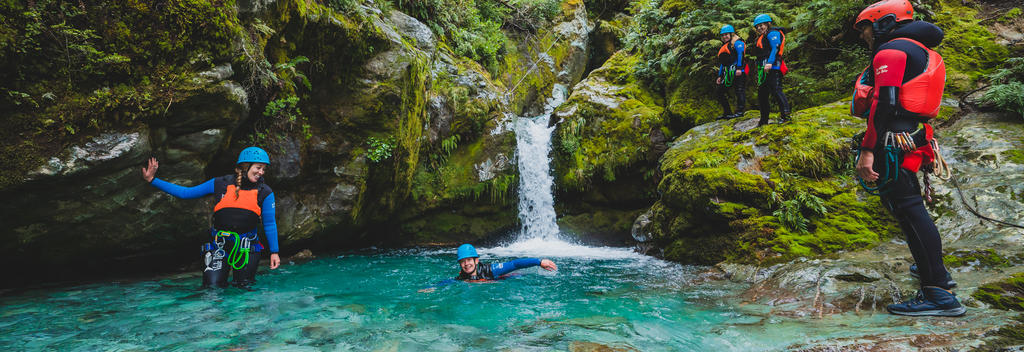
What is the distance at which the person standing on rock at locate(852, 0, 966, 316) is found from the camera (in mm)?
3193

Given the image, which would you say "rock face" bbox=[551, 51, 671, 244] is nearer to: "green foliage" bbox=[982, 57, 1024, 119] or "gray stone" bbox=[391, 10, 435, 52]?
"gray stone" bbox=[391, 10, 435, 52]

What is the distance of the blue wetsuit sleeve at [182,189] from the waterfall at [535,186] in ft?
26.4

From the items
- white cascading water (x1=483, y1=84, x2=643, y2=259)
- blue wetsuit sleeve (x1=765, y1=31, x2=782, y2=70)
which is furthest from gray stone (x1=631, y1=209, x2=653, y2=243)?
blue wetsuit sleeve (x1=765, y1=31, x2=782, y2=70)

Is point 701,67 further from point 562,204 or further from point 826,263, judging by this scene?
point 826,263

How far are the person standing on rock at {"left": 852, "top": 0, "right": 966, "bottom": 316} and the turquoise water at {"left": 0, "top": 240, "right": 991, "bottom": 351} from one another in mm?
487

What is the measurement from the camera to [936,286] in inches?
123

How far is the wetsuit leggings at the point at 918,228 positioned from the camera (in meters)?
3.15

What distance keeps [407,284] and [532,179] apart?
21.5ft

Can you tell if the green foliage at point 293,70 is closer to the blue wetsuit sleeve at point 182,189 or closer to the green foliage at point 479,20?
the blue wetsuit sleeve at point 182,189

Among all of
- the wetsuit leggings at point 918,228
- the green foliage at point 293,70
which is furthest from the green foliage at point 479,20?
the wetsuit leggings at point 918,228

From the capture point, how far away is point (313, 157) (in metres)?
8.38

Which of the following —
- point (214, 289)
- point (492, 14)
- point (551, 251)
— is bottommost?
point (551, 251)

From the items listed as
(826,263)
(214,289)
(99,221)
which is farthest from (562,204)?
(99,221)

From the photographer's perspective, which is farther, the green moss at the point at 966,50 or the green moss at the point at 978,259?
the green moss at the point at 966,50
